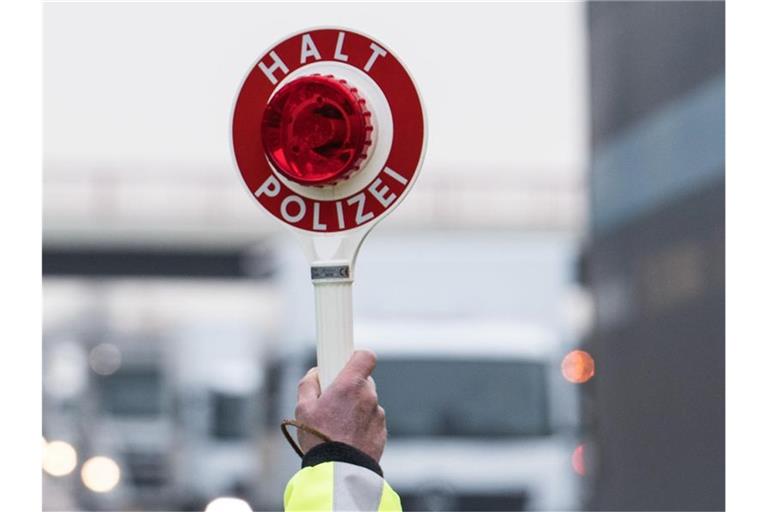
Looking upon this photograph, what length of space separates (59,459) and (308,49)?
30.3 metres

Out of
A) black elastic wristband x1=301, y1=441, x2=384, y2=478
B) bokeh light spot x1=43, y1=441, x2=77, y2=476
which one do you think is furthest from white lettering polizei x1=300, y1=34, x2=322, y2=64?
bokeh light spot x1=43, y1=441, x2=77, y2=476

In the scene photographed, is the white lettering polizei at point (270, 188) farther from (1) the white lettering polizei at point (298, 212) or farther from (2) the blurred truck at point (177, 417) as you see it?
(2) the blurred truck at point (177, 417)

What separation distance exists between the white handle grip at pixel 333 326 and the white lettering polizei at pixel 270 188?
19cm

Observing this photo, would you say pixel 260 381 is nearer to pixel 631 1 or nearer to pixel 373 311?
pixel 373 311

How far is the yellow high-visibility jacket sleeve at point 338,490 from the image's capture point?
287cm

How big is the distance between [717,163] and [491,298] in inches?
210

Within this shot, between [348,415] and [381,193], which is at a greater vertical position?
[381,193]

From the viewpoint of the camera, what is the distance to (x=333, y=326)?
319 cm

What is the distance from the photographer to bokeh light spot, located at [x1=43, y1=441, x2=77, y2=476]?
3212 cm

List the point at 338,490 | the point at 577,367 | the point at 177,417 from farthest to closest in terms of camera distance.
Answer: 1. the point at 177,417
2. the point at 577,367
3. the point at 338,490

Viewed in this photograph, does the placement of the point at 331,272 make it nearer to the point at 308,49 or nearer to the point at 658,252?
the point at 308,49

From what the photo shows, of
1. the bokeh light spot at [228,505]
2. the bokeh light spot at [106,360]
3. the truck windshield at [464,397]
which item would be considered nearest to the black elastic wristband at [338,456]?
the truck windshield at [464,397]

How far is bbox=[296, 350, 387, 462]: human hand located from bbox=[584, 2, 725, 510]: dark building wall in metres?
5.22

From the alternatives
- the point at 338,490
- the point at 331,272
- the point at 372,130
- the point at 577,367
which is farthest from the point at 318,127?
the point at 577,367
